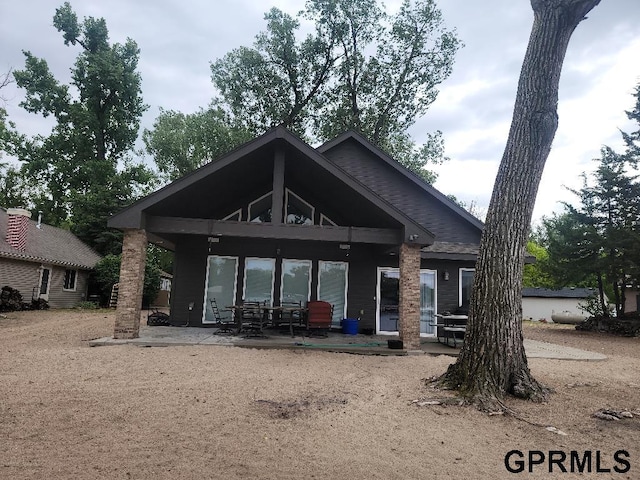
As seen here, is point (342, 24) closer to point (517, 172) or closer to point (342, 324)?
point (342, 324)

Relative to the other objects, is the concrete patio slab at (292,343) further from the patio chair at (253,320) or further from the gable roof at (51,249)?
the gable roof at (51,249)

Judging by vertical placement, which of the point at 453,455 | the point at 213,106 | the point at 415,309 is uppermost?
the point at 213,106

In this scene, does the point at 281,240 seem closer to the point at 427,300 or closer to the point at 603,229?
the point at 427,300

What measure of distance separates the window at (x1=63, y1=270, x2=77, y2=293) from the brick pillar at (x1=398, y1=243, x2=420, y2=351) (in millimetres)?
19381

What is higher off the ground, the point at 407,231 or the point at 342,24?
the point at 342,24

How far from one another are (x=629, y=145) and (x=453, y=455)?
21.0 meters

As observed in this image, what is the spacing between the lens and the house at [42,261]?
17.7 metres

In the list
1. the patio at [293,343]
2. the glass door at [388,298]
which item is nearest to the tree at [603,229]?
the patio at [293,343]

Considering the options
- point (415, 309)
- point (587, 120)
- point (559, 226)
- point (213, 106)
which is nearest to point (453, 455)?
point (415, 309)

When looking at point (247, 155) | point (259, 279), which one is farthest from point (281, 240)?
point (247, 155)

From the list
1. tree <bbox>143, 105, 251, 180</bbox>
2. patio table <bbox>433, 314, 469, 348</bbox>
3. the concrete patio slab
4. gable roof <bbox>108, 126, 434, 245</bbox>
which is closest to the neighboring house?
patio table <bbox>433, 314, 469, 348</bbox>

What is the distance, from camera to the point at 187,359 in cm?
731

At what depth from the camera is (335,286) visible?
12.5 meters

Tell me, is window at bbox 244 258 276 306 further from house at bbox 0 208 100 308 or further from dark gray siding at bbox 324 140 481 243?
house at bbox 0 208 100 308
